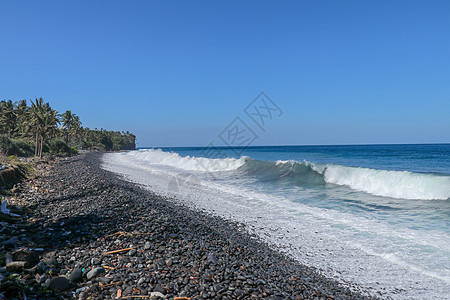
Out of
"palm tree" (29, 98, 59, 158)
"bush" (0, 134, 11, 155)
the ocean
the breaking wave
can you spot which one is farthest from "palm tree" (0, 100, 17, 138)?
the ocean

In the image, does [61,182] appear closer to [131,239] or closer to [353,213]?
[131,239]

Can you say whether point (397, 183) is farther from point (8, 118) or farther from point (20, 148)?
point (8, 118)

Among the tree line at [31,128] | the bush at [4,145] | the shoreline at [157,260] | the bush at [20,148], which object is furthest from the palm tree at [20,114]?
the shoreline at [157,260]

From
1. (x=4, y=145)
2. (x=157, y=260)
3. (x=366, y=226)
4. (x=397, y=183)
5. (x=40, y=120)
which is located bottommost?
(x=366, y=226)

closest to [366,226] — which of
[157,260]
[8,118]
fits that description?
[157,260]

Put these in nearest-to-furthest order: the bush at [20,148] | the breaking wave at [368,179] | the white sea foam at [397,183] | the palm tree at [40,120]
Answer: the white sea foam at [397,183], the breaking wave at [368,179], the bush at [20,148], the palm tree at [40,120]

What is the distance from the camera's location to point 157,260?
188 inches

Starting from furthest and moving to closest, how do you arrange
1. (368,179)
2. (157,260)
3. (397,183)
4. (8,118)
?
(8,118) < (368,179) < (397,183) < (157,260)

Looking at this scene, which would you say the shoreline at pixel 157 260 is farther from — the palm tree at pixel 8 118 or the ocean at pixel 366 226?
the palm tree at pixel 8 118

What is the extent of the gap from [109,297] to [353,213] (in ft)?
32.2

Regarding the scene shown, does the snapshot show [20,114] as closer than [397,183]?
No

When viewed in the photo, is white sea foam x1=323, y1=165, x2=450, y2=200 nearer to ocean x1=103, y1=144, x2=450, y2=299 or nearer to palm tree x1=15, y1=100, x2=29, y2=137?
ocean x1=103, y1=144, x2=450, y2=299

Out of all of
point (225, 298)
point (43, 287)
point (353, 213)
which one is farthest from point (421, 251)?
point (43, 287)

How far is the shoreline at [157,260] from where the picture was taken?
13.0ft
